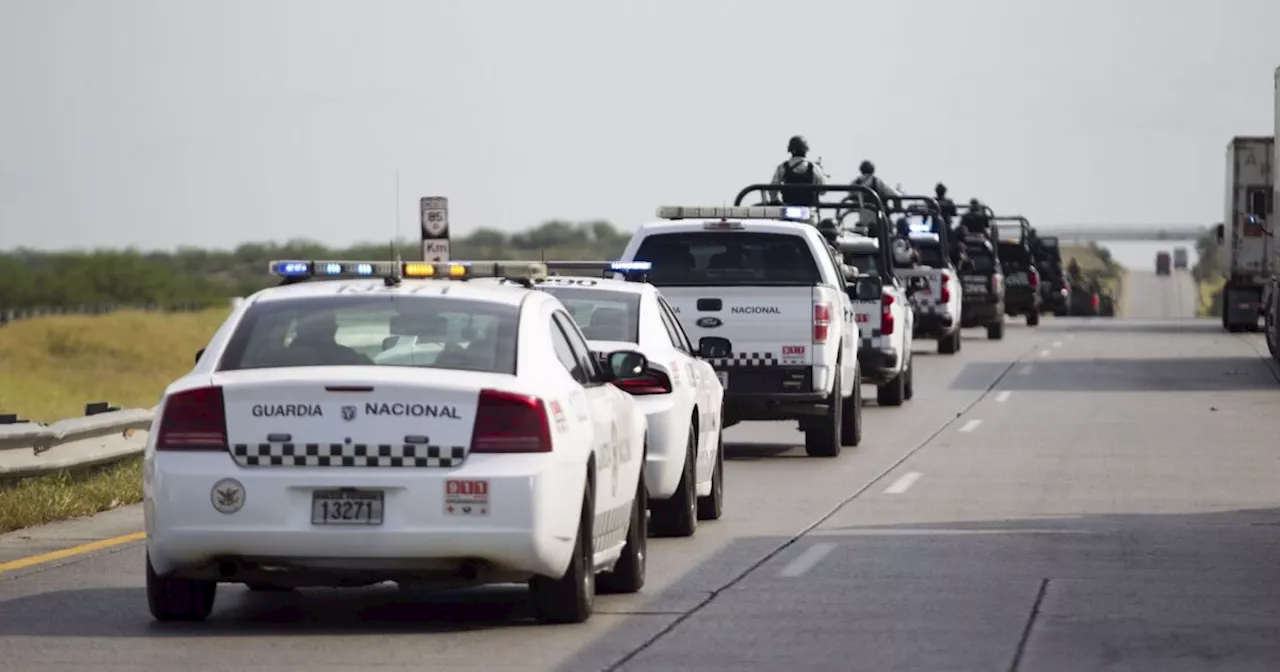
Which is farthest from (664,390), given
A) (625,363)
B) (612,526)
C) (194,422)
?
(194,422)

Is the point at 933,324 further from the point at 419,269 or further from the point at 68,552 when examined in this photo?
the point at 419,269

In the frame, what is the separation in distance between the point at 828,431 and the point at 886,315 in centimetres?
594

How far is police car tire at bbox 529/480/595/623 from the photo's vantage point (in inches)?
431

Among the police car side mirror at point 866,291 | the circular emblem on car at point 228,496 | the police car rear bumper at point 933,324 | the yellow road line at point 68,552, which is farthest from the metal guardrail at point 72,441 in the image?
the police car rear bumper at point 933,324

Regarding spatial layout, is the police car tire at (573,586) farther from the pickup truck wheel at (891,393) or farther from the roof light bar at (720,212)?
the pickup truck wheel at (891,393)

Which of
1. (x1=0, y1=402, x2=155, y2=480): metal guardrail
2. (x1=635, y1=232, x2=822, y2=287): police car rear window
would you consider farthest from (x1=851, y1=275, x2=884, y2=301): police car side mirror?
(x1=0, y1=402, x2=155, y2=480): metal guardrail

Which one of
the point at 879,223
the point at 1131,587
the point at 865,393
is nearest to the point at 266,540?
the point at 1131,587

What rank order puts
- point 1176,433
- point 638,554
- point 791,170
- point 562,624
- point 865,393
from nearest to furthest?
point 562,624 → point 638,554 → point 1176,433 → point 791,170 → point 865,393

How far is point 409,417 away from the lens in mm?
10422

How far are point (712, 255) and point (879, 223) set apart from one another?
600 cm

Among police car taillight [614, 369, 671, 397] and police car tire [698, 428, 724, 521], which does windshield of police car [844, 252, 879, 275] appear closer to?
police car tire [698, 428, 724, 521]

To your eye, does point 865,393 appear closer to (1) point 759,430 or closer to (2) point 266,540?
(1) point 759,430

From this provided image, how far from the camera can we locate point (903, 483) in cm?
1931

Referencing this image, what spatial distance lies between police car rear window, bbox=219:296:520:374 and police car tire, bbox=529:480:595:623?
741 millimetres
